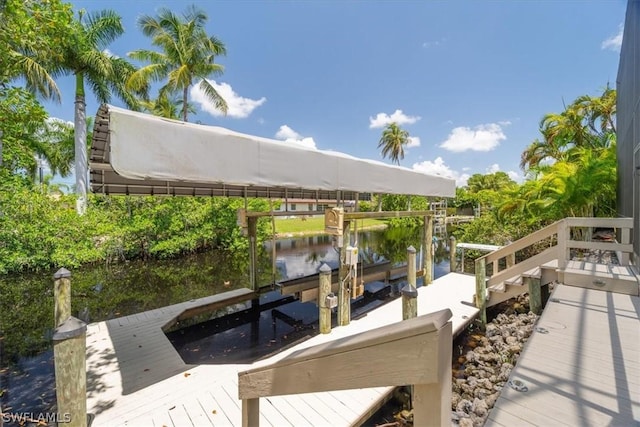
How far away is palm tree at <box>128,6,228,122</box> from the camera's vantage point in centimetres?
1539

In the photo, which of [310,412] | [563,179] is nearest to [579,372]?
[310,412]

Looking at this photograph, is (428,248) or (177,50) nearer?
(428,248)

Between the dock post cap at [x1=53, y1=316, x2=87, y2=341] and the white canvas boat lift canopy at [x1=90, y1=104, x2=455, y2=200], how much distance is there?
1.41 m

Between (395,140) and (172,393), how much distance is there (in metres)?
37.4

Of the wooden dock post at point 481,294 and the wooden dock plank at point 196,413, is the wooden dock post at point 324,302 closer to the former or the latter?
the wooden dock plank at point 196,413

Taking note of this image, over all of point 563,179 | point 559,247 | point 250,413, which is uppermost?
point 563,179

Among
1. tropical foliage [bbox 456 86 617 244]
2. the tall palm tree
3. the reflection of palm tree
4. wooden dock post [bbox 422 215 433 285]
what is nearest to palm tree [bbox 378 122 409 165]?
tropical foliage [bbox 456 86 617 244]

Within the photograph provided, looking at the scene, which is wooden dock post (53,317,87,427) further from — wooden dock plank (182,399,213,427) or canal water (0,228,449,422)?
canal water (0,228,449,422)

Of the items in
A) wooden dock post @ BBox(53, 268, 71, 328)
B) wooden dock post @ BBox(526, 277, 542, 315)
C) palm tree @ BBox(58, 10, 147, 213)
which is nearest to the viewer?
wooden dock post @ BBox(53, 268, 71, 328)

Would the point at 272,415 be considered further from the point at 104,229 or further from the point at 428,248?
the point at 104,229

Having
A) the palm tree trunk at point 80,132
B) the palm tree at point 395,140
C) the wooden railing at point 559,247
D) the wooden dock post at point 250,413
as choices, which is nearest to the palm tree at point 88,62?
the palm tree trunk at point 80,132

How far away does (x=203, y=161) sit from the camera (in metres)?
2.52

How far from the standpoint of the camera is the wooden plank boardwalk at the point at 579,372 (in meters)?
2.11

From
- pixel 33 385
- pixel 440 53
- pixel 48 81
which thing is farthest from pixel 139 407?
pixel 48 81
